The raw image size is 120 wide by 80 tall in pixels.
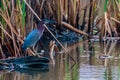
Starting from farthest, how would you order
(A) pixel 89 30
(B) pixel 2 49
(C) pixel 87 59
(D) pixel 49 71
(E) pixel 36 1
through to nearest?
(A) pixel 89 30
(E) pixel 36 1
(C) pixel 87 59
(B) pixel 2 49
(D) pixel 49 71

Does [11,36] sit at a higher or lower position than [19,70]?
higher

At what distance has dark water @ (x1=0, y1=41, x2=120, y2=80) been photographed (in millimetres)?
7129

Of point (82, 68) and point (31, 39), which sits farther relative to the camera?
point (31, 39)

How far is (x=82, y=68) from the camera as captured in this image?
25.9 feet

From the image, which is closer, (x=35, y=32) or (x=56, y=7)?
(x=35, y=32)

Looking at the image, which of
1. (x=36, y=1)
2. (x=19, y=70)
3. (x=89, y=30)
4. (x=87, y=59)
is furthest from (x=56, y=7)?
(x=19, y=70)

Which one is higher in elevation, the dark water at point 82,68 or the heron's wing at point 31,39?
the heron's wing at point 31,39

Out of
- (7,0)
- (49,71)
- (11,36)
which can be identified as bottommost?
(49,71)

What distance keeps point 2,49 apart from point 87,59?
1554 mm

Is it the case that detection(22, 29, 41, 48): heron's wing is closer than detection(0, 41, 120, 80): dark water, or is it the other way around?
detection(0, 41, 120, 80): dark water

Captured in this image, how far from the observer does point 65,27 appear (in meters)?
12.2

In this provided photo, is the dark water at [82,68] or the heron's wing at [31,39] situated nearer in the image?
the dark water at [82,68]

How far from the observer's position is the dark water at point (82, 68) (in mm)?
7129

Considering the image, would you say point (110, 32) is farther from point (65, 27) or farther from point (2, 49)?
point (2, 49)
